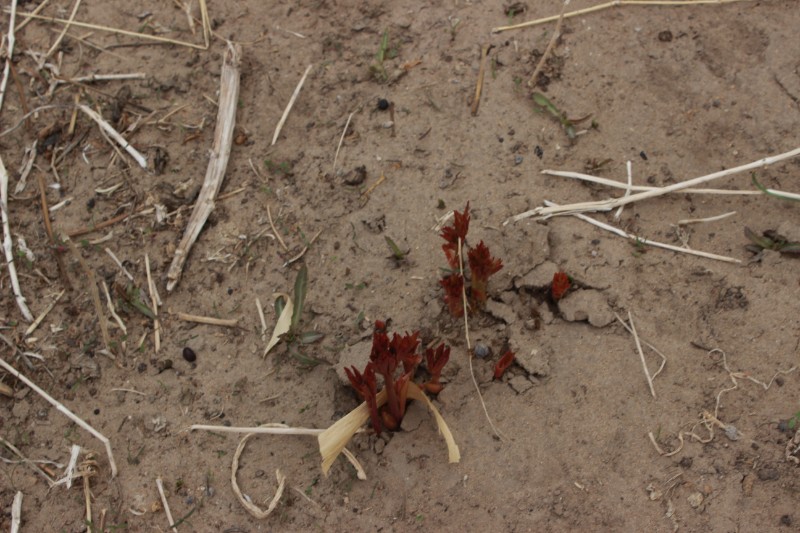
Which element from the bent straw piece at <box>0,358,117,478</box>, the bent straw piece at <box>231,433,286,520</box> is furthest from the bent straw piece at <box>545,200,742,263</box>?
the bent straw piece at <box>0,358,117,478</box>

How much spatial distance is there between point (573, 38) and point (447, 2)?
81 cm

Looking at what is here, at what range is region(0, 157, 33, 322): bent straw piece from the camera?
3.60 metres

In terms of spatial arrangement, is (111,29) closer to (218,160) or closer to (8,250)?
(218,160)

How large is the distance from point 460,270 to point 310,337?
0.79 meters

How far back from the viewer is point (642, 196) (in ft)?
11.3

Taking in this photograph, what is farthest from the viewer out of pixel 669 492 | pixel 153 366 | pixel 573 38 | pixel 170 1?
pixel 170 1

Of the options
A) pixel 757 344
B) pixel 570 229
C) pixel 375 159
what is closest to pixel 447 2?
pixel 375 159

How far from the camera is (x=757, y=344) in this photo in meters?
3.02

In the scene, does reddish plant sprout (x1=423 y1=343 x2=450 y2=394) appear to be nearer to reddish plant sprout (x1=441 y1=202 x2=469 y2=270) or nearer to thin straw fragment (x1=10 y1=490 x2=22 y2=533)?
reddish plant sprout (x1=441 y1=202 x2=469 y2=270)

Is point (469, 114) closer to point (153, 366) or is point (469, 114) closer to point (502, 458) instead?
point (502, 458)

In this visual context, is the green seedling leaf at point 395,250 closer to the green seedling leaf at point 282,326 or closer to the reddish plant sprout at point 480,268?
the reddish plant sprout at point 480,268

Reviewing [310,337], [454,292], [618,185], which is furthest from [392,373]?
[618,185]

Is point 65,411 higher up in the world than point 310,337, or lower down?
lower down

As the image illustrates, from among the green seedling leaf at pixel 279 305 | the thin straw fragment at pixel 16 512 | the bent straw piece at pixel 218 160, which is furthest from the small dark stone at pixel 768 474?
the thin straw fragment at pixel 16 512
